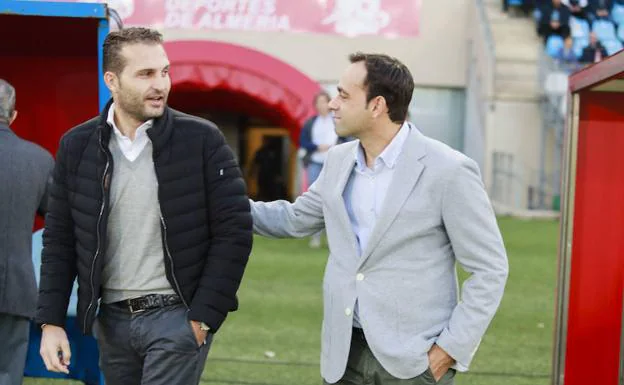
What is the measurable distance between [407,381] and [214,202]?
0.88 meters

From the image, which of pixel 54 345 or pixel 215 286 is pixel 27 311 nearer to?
pixel 54 345

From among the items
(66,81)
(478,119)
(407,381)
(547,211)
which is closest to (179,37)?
(478,119)

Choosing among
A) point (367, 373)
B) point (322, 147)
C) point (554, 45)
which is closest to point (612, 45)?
point (554, 45)

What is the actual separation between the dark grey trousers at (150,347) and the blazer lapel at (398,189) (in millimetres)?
664

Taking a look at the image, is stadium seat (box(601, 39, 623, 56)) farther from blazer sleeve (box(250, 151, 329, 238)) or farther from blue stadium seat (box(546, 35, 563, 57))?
blazer sleeve (box(250, 151, 329, 238))

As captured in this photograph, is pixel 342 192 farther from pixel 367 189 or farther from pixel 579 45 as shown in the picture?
pixel 579 45

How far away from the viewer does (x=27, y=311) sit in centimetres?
494

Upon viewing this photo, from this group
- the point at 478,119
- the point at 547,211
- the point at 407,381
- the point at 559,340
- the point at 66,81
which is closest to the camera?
the point at 407,381

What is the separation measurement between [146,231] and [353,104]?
82 centimetres

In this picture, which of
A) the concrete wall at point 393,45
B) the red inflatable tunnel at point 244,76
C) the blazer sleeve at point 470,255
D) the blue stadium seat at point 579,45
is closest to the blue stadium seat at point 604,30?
the blue stadium seat at point 579,45

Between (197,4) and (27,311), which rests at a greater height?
(197,4)

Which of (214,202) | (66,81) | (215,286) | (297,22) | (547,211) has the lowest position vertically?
(547,211)

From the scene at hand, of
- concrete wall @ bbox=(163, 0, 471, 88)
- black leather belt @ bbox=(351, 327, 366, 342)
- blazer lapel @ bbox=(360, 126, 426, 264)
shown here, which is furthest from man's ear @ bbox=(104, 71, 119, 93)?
concrete wall @ bbox=(163, 0, 471, 88)

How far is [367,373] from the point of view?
381 centimetres
